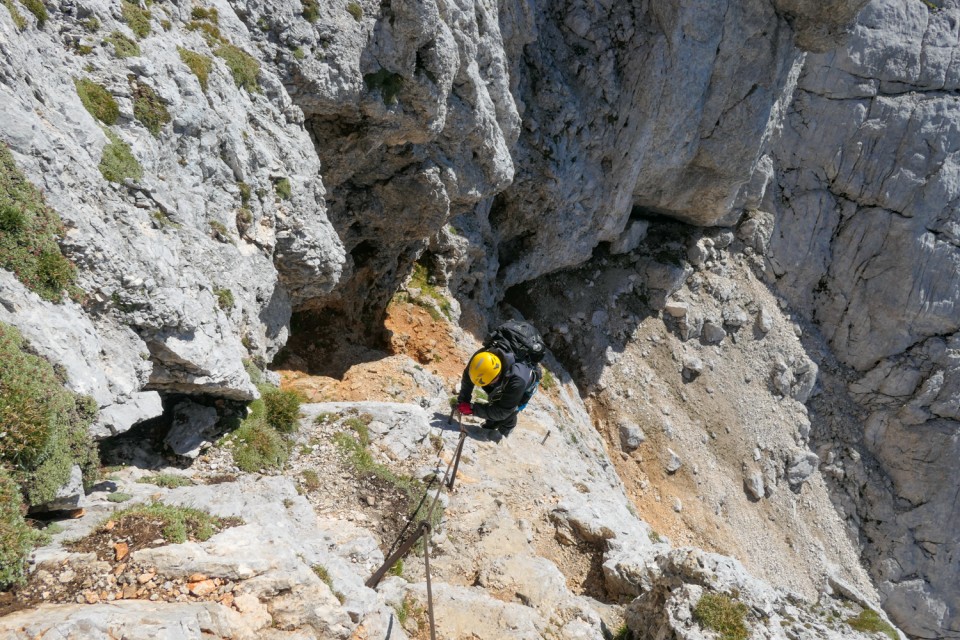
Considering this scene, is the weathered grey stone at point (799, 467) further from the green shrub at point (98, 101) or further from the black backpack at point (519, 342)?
the green shrub at point (98, 101)

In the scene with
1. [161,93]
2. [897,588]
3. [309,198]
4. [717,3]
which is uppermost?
[717,3]

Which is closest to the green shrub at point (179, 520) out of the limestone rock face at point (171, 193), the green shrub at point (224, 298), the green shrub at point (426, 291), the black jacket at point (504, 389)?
the limestone rock face at point (171, 193)

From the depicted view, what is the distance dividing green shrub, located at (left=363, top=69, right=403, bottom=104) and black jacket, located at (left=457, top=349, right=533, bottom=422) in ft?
25.1

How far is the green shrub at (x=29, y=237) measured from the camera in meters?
6.62

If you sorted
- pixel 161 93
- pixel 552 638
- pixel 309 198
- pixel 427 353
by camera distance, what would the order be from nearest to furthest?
pixel 552 638, pixel 161 93, pixel 309 198, pixel 427 353

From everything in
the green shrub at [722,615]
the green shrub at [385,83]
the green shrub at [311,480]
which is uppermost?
the green shrub at [385,83]

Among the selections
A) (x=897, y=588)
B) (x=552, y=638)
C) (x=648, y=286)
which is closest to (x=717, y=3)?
(x=648, y=286)

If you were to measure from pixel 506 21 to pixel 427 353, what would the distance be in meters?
13.5

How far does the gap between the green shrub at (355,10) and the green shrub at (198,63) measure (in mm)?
4586

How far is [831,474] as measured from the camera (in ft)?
120

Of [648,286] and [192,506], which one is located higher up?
[648,286]

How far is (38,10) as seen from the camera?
8.55 m

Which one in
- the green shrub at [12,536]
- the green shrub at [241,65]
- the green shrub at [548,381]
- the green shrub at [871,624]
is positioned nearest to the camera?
the green shrub at [12,536]

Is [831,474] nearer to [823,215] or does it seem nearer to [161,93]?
[823,215]
